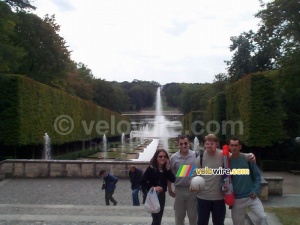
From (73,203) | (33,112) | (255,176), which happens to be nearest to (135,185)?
(73,203)

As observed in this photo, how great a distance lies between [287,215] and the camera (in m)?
9.02

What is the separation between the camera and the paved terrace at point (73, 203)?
8516 millimetres

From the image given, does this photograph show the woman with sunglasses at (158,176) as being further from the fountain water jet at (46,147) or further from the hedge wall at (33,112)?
the fountain water jet at (46,147)

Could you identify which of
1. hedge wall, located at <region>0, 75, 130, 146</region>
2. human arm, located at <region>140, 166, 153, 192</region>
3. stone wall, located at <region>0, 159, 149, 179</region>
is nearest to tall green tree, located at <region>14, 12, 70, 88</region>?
hedge wall, located at <region>0, 75, 130, 146</region>

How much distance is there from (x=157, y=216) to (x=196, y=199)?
2.18 ft

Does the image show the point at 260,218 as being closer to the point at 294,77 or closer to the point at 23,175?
the point at 23,175

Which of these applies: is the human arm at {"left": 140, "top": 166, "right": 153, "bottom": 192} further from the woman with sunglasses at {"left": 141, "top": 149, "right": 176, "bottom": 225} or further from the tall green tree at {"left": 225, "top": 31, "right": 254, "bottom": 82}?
the tall green tree at {"left": 225, "top": 31, "right": 254, "bottom": 82}

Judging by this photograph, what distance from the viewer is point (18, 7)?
36406mm

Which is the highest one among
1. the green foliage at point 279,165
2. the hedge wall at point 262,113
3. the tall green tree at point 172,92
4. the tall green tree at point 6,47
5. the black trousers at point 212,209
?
the tall green tree at point 172,92

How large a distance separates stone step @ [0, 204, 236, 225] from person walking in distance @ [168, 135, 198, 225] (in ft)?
5.95

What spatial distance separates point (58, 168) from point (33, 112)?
8947 mm

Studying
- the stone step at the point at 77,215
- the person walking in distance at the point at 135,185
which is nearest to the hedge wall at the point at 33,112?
the person walking in distance at the point at 135,185

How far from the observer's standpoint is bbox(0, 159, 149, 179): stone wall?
61.7ft

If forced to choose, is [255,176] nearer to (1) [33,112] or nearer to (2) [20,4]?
(1) [33,112]
